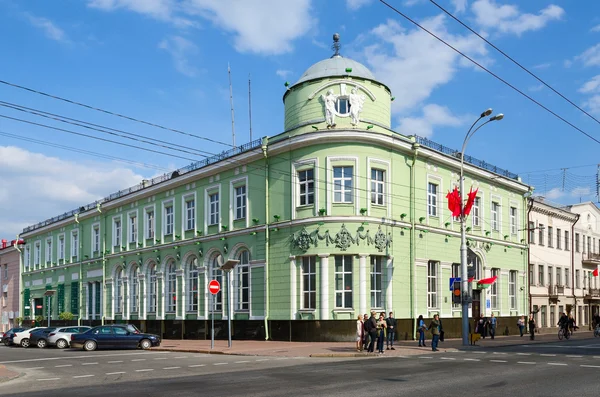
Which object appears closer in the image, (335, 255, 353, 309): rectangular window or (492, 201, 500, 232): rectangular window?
(335, 255, 353, 309): rectangular window

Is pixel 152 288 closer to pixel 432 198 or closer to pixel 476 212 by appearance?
pixel 432 198

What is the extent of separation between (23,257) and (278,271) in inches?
1813

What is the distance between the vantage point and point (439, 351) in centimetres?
2714

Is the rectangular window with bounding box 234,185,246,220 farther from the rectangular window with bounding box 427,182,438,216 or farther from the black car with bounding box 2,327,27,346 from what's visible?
the black car with bounding box 2,327,27,346

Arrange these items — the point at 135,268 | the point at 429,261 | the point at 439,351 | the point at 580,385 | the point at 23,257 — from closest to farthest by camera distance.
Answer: the point at 580,385 → the point at 439,351 → the point at 429,261 → the point at 135,268 → the point at 23,257

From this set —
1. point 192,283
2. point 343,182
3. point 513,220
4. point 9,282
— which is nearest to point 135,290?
point 192,283

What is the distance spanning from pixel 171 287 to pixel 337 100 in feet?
60.5

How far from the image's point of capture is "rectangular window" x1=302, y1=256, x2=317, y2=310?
33625 mm

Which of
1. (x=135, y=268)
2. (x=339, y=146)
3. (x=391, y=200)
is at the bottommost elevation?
(x=135, y=268)

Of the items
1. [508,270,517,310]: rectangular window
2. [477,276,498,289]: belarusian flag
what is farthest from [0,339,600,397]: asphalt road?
[508,270,517,310]: rectangular window

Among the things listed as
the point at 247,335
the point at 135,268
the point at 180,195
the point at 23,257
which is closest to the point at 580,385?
the point at 247,335

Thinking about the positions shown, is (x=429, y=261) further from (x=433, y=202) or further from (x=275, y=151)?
(x=275, y=151)

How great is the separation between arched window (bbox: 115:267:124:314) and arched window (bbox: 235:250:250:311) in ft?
52.4

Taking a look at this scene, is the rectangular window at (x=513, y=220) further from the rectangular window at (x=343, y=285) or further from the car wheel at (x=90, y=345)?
the car wheel at (x=90, y=345)
